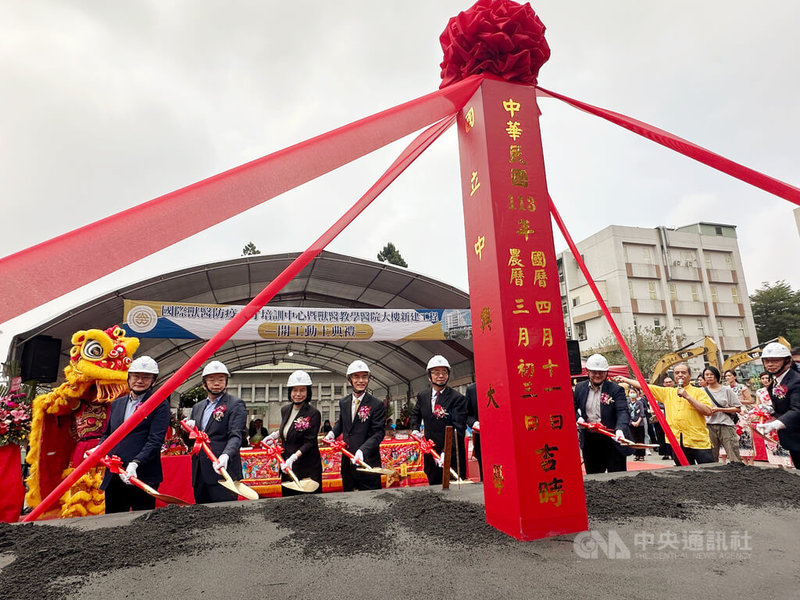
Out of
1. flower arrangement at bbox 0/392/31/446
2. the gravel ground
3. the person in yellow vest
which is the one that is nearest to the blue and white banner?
flower arrangement at bbox 0/392/31/446

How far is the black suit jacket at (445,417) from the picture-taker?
4.36 m

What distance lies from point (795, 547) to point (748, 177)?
1.84m

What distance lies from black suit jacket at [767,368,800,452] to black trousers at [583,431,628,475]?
1262mm

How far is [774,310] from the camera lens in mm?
29375

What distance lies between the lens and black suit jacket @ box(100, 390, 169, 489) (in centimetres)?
331

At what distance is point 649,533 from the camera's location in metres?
1.73

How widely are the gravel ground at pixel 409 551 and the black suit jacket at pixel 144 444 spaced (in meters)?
0.98

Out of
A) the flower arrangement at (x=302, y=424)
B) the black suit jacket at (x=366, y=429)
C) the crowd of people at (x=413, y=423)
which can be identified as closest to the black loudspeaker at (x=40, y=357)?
the crowd of people at (x=413, y=423)

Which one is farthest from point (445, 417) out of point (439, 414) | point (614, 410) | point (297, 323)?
point (297, 323)

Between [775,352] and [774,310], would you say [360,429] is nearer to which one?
[775,352]

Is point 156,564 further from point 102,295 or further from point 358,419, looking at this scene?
point 102,295

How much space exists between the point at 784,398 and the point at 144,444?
15.5ft

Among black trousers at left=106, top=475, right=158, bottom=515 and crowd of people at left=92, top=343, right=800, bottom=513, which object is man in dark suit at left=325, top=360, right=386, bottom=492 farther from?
black trousers at left=106, top=475, right=158, bottom=515

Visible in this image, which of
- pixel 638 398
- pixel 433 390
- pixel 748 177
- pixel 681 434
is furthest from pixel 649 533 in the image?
pixel 638 398
